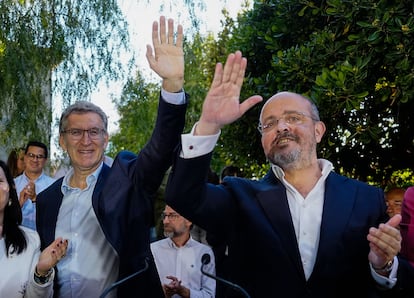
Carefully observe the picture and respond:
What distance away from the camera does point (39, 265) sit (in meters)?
3.16

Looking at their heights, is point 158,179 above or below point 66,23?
below

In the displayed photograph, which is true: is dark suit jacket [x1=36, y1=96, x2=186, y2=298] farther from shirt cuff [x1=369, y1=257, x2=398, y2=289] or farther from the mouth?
shirt cuff [x1=369, y1=257, x2=398, y2=289]

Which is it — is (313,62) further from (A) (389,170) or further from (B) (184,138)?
(B) (184,138)

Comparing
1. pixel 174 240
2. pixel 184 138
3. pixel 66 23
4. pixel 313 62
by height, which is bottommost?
pixel 174 240

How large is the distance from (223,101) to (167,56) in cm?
40

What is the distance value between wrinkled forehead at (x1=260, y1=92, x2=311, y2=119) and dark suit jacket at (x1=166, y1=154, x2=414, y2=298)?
0.38 metres

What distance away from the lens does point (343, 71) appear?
549 cm

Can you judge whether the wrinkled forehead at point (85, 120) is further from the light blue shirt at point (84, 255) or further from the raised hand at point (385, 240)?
the raised hand at point (385, 240)

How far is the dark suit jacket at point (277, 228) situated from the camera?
2809mm

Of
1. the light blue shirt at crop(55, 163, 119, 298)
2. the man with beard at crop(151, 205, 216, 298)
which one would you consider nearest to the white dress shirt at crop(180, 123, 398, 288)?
the light blue shirt at crop(55, 163, 119, 298)

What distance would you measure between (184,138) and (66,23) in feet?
18.2

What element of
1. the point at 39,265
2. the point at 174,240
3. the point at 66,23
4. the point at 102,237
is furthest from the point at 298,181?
the point at 66,23

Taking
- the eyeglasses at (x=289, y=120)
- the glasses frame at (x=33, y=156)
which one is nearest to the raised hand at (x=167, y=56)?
the eyeglasses at (x=289, y=120)

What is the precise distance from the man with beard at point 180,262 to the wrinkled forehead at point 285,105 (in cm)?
185
